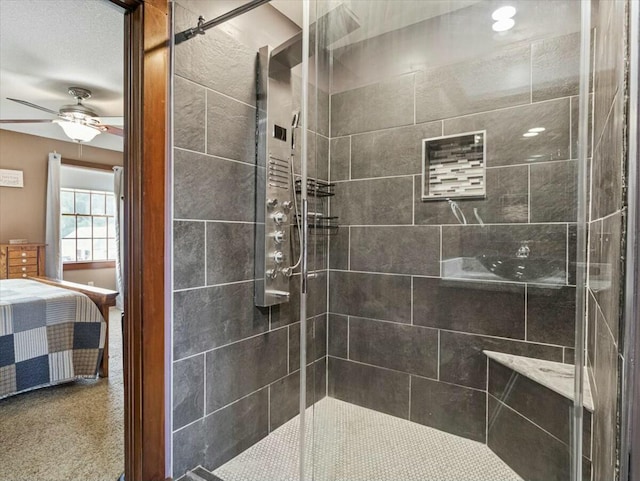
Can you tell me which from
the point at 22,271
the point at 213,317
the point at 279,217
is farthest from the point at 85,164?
the point at 213,317

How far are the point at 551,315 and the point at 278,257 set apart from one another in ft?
4.79

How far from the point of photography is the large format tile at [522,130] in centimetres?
173

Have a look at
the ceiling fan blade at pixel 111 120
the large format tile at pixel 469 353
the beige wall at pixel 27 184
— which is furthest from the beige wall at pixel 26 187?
the large format tile at pixel 469 353

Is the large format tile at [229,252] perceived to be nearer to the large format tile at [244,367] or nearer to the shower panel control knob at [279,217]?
the shower panel control knob at [279,217]

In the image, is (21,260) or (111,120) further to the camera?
(21,260)

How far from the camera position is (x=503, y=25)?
1881mm

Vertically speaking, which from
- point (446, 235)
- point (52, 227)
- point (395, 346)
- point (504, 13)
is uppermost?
point (504, 13)

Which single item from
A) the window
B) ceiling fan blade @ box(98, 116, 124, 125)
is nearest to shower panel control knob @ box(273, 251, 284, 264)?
ceiling fan blade @ box(98, 116, 124, 125)

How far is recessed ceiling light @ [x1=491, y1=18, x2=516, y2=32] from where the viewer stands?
1.86 meters

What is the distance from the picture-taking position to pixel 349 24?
216 cm

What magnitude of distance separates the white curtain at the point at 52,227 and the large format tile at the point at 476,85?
5.14 m

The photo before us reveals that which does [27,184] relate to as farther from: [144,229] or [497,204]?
[497,204]

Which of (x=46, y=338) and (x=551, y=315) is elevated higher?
(x=551, y=315)

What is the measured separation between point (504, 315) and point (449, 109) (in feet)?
4.05
